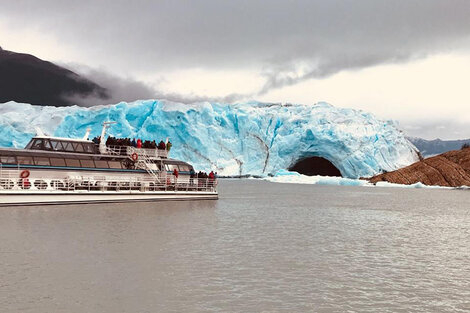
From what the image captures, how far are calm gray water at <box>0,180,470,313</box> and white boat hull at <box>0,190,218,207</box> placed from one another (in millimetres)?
2379

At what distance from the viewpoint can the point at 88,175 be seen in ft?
128

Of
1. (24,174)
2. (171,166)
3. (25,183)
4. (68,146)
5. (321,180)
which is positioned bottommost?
(25,183)

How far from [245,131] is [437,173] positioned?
137ft

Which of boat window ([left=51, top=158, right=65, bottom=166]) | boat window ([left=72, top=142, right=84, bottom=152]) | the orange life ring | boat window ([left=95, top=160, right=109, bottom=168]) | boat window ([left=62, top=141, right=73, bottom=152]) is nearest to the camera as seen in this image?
the orange life ring

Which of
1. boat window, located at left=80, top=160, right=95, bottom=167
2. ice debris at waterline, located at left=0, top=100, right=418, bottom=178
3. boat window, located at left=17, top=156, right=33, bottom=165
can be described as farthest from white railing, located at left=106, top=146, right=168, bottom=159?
ice debris at waterline, located at left=0, top=100, right=418, bottom=178

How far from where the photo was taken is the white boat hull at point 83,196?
33125 mm

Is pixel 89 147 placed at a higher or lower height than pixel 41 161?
higher

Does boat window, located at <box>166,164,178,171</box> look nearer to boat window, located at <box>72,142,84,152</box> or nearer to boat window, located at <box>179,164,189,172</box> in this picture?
boat window, located at <box>179,164,189,172</box>

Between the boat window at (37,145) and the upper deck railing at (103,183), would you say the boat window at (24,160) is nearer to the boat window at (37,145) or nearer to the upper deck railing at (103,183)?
the upper deck railing at (103,183)

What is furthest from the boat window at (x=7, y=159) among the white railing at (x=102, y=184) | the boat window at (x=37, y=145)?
the boat window at (x=37, y=145)

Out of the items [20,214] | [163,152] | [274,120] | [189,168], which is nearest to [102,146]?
[163,152]

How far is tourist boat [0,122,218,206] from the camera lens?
34.5m

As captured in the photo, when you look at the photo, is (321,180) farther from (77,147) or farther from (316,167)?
(77,147)

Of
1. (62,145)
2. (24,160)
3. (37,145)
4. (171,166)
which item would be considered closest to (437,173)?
(171,166)
